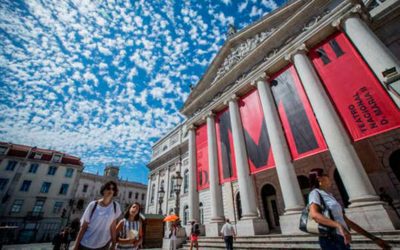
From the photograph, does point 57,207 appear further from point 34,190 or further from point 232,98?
point 232,98

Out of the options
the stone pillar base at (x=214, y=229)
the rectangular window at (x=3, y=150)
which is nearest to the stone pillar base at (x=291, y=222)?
the stone pillar base at (x=214, y=229)

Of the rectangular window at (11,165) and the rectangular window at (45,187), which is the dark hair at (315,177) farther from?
the rectangular window at (11,165)

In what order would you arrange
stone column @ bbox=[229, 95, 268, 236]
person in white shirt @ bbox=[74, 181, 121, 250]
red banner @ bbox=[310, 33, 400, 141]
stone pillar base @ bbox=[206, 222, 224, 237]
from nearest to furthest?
person in white shirt @ bbox=[74, 181, 121, 250], red banner @ bbox=[310, 33, 400, 141], stone column @ bbox=[229, 95, 268, 236], stone pillar base @ bbox=[206, 222, 224, 237]

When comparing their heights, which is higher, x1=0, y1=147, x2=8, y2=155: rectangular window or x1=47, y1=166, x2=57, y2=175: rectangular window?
x1=0, y1=147, x2=8, y2=155: rectangular window

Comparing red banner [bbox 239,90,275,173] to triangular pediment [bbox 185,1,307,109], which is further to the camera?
triangular pediment [bbox 185,1,307,109]

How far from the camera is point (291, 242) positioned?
6.63 metres

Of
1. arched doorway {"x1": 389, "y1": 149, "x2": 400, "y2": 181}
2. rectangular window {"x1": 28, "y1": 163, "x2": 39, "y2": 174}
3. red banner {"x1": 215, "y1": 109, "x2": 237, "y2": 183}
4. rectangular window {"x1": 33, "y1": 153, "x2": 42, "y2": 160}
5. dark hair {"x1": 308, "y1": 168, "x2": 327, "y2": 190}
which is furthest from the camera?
rectangular window {"x1": 33, "y1": 153, "x2": 42, "y2": 160}

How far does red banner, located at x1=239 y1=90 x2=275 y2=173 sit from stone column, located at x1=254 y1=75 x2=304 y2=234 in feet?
1.88

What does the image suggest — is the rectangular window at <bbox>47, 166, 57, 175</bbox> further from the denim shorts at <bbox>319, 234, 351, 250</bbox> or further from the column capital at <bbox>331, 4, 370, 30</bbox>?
the column capital at <bbox>331, 4, 370, 30</bbox>

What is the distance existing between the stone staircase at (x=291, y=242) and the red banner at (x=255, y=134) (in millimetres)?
3554

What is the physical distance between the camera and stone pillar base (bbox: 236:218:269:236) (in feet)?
30.5

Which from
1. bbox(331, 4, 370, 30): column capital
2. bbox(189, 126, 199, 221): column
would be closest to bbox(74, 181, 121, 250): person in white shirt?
bbox(189, 126, 199, 221): column

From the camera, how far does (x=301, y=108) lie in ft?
30.4

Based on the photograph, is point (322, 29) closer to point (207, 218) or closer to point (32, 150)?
point (207, 218)
